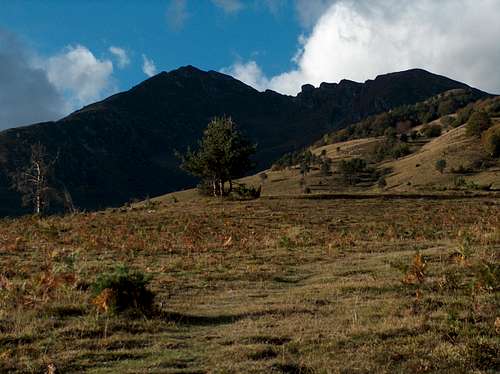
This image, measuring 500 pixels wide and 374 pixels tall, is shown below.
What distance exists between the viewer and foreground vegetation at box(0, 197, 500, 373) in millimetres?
7898

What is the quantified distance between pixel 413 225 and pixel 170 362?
2319 centimetres

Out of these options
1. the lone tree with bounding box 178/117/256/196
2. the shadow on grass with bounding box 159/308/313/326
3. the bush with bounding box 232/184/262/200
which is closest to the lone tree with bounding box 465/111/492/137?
the lone tree with bounding box 178/117/256/196

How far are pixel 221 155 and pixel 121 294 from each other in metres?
41.3

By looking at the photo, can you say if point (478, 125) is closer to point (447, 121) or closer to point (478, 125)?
point (478, 125)

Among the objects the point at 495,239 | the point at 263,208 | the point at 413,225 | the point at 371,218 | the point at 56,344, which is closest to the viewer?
the point at 56,344

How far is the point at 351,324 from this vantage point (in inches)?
383

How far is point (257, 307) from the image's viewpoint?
11203 millimetres

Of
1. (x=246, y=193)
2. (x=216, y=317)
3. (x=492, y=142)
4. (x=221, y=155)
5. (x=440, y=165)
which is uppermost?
(x=492, y=142)

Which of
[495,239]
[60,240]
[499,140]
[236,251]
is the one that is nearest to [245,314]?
[236,251]

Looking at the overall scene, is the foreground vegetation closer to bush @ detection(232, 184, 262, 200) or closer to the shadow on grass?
the shadow on grass

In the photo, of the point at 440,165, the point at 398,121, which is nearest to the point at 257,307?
the point at 440,165

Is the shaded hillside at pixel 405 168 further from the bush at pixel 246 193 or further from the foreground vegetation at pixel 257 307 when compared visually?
the foreground vegetation at pixel 257 307

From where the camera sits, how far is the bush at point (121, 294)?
10.6 m

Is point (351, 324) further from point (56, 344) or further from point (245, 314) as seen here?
point (56, 344)
